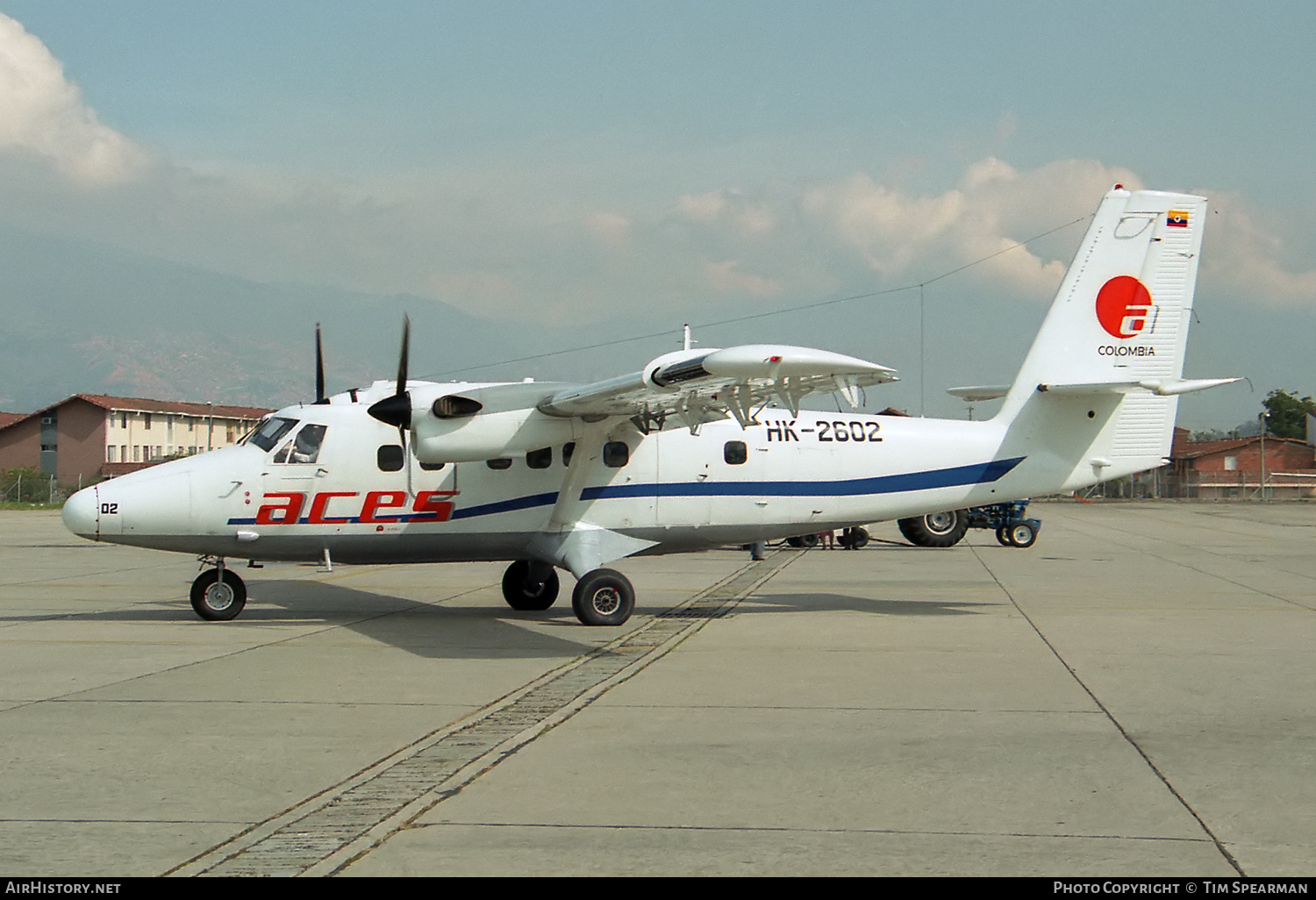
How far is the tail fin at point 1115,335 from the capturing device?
55.6 ft

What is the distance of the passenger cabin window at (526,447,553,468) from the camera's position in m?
15.9

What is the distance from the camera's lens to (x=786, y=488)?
647 inches

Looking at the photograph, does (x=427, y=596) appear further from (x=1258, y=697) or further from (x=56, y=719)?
(x=1258, y=697)

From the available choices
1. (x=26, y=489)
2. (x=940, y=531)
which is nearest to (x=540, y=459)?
(x=940, y=531)

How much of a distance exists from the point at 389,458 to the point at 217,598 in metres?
2.91

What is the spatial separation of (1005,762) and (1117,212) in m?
11.6

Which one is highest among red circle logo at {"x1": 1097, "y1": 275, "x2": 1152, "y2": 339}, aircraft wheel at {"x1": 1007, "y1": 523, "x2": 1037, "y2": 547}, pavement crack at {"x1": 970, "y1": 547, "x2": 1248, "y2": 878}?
red circle logo at {"x1": 1097, "y1": 275, "x2": 1152, "y2": 339}

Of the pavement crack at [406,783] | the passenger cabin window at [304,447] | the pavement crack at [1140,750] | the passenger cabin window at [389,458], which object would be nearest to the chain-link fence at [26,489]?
the passenger cabin window at [304,447]

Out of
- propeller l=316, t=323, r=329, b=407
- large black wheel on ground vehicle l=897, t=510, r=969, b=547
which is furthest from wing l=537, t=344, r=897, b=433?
large black wheel on ground vehicle l=897, t=510, r=969, b=547

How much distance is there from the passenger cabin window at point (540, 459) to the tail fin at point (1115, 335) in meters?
6.37

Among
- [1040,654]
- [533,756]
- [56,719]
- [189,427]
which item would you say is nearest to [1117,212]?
[1040,654]

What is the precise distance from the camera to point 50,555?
92.7 feet

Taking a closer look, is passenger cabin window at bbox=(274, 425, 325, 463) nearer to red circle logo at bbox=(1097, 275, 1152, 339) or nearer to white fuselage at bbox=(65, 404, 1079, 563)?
white fuselage at bbox=(65, 404, 1079, 563)

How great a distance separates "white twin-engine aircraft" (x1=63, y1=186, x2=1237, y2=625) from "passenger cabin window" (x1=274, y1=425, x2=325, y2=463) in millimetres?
26
